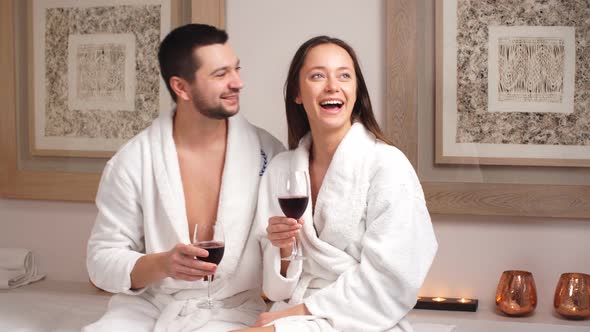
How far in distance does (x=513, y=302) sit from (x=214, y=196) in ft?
3.88

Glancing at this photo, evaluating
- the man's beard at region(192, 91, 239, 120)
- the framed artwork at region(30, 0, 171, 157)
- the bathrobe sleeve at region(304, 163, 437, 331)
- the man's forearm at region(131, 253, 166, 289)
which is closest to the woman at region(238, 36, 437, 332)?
the bathrobe sleeve at region(304, 163, 437, 331)

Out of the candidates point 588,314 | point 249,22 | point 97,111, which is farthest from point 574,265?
point 97,111

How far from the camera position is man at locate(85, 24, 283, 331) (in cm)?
261

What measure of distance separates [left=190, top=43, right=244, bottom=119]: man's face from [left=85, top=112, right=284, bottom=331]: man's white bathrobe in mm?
103

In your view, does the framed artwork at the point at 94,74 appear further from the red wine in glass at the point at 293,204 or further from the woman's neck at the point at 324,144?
the red wine in glass at the point at 293,204

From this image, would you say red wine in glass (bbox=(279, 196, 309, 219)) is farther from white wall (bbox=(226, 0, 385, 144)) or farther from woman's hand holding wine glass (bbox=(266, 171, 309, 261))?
white wall (bbox=(226, 0, 385, 144))

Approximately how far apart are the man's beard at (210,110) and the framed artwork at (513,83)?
0.96 metres

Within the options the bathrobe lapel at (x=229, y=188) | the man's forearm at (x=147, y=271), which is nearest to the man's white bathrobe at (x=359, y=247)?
the bathrobe lapel at (x=229, y=188)

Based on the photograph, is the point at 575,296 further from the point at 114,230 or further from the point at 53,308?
the point at 53,308

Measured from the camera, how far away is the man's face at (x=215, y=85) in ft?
8.77

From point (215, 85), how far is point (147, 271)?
63 cm

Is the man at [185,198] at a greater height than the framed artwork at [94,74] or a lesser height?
lesser

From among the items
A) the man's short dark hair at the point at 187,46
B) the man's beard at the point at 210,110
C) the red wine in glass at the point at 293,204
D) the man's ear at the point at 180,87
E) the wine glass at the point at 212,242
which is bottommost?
the wine glass at the point at 212,242

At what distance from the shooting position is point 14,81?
382 cm
